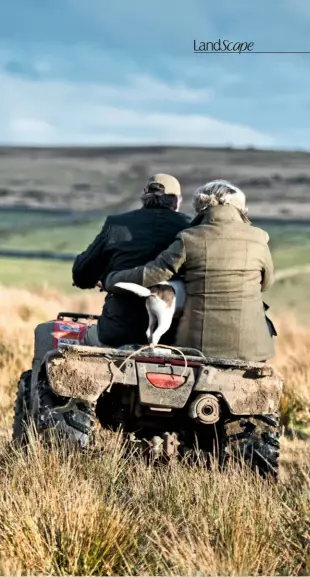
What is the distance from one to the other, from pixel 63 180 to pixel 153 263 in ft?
101

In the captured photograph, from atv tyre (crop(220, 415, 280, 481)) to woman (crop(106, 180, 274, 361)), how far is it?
0.40 m

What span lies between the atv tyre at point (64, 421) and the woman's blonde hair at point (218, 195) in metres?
1.44

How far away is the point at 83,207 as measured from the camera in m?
36.5

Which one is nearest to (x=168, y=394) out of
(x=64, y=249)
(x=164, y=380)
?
(x=164, y=380)

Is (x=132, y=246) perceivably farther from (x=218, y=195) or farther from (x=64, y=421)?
(x=64, y=421)

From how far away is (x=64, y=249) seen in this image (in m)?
33.7

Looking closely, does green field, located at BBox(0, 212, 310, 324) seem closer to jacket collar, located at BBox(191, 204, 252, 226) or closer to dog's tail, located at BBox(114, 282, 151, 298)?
jacket collar, located at BBox(191, 204, 252, 226)

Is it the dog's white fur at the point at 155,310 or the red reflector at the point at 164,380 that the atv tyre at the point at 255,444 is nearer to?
the red reflector at the point at 164,380

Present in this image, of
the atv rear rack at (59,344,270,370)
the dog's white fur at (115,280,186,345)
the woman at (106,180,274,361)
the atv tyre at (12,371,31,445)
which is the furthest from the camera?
the atv tyre at (12,371,31,445)

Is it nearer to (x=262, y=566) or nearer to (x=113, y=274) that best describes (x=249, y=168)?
(x=113, y=274)

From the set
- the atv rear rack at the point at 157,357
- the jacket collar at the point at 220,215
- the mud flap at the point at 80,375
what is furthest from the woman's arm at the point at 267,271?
the mud flap at the point at 80,375

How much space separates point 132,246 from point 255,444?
1488mm

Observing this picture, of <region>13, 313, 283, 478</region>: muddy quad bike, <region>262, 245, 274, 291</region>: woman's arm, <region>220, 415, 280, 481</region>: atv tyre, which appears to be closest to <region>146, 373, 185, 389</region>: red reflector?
<region>13, 313, 283, 478</region>: muddy quad bike

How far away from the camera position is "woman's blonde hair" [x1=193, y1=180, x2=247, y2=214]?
7141mm
